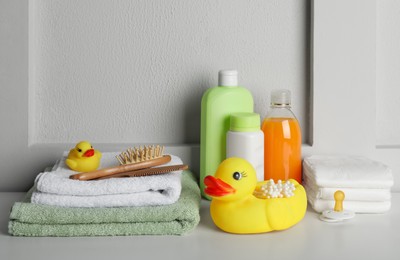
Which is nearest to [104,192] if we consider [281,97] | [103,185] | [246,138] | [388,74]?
[103,185]

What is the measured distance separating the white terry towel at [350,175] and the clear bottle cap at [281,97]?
13 centimetres

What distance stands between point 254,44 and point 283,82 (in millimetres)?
96

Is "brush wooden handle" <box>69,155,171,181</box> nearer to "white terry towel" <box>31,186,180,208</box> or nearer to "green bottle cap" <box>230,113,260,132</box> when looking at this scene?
"white terry towel" <box>31,186,180,208</box>

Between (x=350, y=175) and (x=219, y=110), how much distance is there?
0.86 feet

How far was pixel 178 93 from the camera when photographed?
4.55 ft

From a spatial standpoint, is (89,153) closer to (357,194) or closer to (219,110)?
(219,110)


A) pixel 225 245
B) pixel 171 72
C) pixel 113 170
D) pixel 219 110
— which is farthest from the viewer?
pixel 171 72

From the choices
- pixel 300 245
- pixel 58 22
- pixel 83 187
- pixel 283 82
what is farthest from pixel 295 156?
pixel 58 22

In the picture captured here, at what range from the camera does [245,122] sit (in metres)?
1.23

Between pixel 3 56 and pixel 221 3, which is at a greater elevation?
pixel 221 3

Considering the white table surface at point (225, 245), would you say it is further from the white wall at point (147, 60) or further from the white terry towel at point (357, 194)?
the white wall at point (147, 60)

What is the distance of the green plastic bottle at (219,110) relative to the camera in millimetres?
1279

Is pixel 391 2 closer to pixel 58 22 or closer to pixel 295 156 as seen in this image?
pixel 295 156

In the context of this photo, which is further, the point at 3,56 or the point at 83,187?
the point at 3,56
